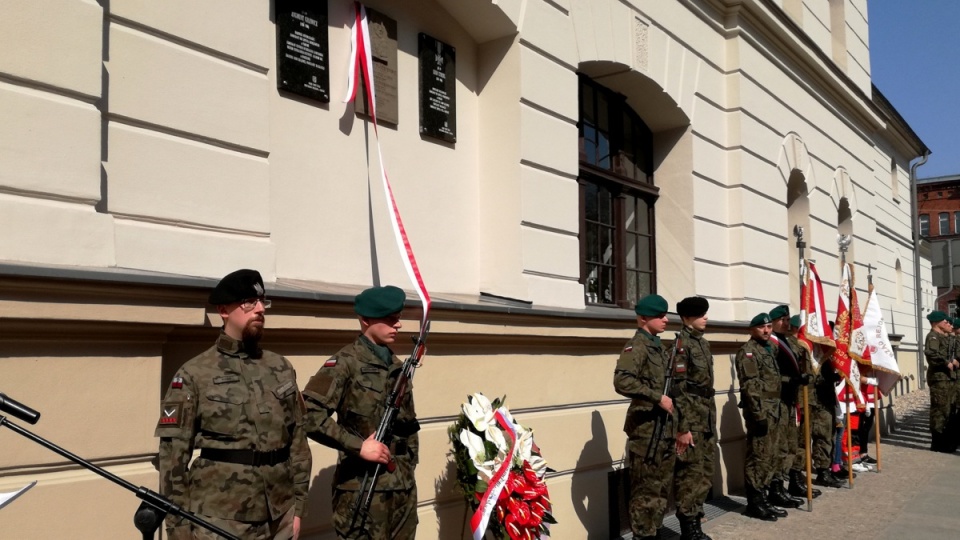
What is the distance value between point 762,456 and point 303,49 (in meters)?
5.60

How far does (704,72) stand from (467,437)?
6.43 m

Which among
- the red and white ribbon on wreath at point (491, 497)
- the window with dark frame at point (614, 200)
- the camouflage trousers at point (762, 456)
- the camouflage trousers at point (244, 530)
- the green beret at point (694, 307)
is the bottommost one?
the camouflage trousers at point (762, 456)

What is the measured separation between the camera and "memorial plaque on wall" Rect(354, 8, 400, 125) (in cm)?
593

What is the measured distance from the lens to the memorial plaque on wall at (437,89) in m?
6.38

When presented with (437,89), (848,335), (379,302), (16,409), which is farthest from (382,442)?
(848,335)

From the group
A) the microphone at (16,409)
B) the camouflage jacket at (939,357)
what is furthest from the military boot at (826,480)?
the microphone at (16,409)

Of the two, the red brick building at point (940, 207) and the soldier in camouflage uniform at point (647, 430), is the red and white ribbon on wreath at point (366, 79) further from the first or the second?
the red brick building at point (940, 207)

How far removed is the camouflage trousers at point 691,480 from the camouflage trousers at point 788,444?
1868mm

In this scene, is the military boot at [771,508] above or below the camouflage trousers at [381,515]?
below

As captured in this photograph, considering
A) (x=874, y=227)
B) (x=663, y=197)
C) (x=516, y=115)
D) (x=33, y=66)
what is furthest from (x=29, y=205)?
(x=874, y=227)

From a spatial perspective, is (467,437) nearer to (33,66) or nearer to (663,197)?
(33,66)

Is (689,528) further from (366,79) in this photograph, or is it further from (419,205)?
(366,79)

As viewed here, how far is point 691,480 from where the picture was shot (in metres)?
6.72

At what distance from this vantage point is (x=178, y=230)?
4.23 meters
